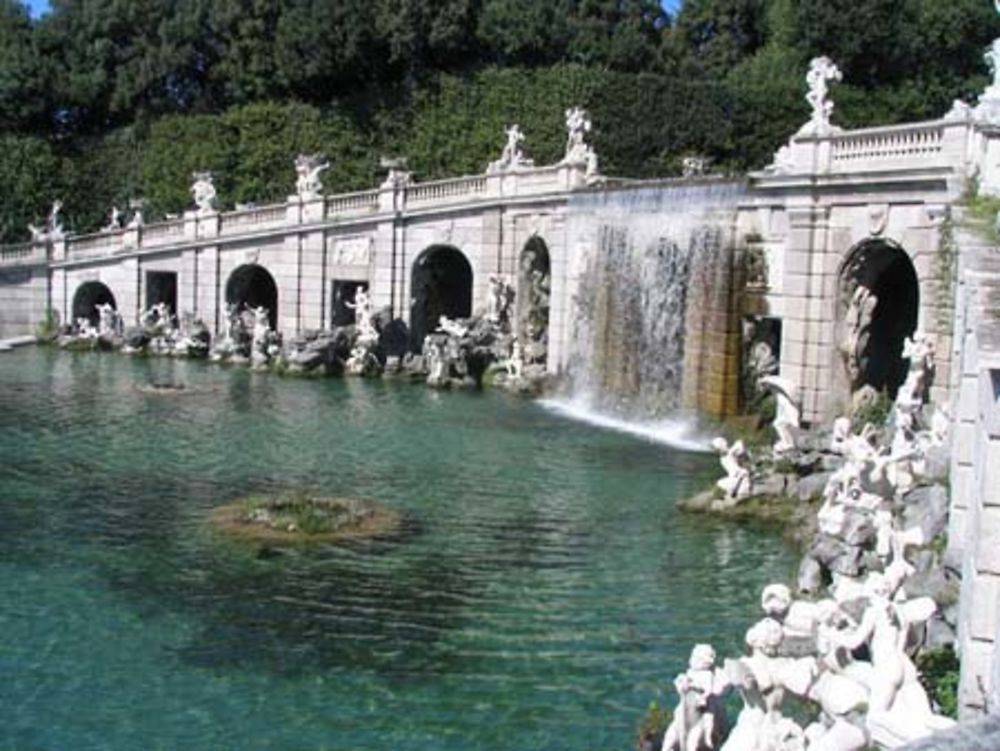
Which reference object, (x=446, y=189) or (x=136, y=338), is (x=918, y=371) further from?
(x=136, y=338)

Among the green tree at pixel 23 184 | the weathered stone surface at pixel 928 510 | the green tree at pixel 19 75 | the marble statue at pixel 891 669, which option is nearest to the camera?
the marble statue at pixel 891 669

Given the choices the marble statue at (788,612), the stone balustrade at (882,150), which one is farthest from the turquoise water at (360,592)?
the stone balustrade at (882,150)

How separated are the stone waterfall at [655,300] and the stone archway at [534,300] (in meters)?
2.14

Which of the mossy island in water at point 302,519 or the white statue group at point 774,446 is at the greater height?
the white statue group at point 774,446

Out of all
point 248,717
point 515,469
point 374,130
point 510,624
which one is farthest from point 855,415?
point 374,130

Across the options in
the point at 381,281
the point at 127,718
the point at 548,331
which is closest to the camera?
the point at 127,718

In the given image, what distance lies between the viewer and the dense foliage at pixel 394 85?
47.3 meters

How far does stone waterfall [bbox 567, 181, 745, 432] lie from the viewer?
1070 inches

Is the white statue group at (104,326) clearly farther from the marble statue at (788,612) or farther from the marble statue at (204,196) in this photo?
the marble statue at (788,612)

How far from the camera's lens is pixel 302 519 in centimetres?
1852

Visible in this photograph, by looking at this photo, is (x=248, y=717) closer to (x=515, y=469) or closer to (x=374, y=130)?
(x=515, y=469)

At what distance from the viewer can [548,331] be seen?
119ft

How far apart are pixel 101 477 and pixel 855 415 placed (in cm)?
1273

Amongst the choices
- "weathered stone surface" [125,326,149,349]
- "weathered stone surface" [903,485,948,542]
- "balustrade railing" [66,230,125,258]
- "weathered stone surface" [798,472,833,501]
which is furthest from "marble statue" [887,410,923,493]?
"balustrade railing" [66,230,125,258]
